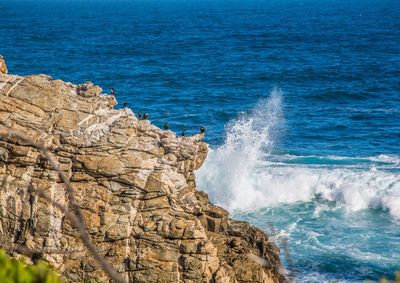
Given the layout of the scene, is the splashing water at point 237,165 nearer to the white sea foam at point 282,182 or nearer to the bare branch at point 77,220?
the white sea foam at point 282,182

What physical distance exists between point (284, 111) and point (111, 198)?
3818cm

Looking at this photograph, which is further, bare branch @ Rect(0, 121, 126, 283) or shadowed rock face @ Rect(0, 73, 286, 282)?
shadowed rock face @ Rect(0, 73, 286, 282)

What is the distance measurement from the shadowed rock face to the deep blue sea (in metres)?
6.38

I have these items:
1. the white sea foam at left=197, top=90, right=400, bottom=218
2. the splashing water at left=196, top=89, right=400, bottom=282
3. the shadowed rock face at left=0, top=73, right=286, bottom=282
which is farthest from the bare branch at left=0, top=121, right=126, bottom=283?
the white sea foam at left=197, top=90, right=400, bottom=218

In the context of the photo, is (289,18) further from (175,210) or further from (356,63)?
(175,210)

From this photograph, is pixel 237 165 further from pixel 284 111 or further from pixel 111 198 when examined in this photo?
pixel 284 111

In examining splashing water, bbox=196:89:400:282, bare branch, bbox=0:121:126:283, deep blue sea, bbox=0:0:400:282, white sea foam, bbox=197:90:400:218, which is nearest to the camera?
bare branch, bbox=0:121:126:283

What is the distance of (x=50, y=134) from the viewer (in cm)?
2261

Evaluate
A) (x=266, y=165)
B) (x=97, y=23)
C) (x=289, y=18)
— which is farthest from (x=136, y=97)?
(x=289, y=18)

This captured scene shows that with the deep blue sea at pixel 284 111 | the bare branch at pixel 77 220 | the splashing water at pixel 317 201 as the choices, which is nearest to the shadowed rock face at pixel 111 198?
the splashing water at pixel 317 201

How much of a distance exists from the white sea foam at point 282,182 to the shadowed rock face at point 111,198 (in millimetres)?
12867

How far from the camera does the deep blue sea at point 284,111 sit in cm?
3180

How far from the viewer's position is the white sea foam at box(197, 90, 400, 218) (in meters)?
36.1

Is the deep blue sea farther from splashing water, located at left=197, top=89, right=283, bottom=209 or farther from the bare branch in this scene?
the bare branch
